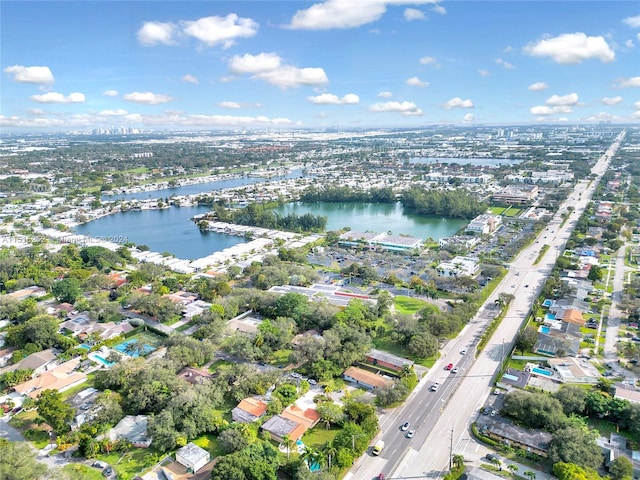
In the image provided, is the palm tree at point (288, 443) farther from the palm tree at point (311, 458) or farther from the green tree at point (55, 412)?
the green tree at point (55, 412)

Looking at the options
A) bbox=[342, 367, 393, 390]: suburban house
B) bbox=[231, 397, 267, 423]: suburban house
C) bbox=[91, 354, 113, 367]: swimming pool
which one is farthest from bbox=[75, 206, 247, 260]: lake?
bbox=[231, 397, 267, 423]: suburban house

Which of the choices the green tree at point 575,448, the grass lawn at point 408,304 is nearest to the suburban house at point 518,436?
the green tree at point 575,448

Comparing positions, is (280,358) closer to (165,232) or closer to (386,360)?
(386,360)

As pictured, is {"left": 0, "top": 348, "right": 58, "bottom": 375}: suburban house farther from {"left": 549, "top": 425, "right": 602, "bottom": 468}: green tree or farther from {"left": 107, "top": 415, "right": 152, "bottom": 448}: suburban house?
{"left": 549, "top": 425, "right": 602, "bottom": 468}: green tree

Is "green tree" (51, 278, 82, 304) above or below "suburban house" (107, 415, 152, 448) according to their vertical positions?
above

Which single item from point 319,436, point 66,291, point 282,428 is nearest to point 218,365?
point 282,428
